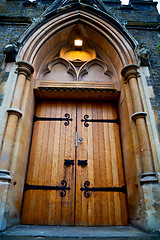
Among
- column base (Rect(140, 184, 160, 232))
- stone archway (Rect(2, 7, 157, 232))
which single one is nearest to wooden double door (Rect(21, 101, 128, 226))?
stone archway (Rect(2, 7, 157, 232))

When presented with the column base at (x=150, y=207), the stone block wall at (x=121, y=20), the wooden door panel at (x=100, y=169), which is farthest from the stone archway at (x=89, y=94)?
the stone block wall at (x=121, y=20)

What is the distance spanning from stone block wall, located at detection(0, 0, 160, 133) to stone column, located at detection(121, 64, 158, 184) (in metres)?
0.40

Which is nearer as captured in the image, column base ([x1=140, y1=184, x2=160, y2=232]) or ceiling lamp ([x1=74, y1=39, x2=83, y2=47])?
column base ([x1=140, y1=184, x2=160, y2=232])

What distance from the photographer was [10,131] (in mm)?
2891

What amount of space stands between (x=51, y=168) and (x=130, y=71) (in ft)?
8.47

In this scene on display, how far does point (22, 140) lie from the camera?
3.14m

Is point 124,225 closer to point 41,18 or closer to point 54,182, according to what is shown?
point 54,182

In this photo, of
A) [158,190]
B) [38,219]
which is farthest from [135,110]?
[38,219]

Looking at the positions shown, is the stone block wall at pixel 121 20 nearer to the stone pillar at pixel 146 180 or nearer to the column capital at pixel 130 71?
the column capital at pixel 130 71

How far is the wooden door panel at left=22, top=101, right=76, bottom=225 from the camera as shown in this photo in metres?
3.06

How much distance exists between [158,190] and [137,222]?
2.14 feet

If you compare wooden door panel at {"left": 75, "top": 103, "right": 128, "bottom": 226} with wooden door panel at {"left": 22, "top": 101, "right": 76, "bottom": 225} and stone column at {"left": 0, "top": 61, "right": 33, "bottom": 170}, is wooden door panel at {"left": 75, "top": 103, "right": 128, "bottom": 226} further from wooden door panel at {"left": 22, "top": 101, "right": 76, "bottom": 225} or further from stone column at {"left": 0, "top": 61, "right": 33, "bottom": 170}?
stone column at {"left": 0, "top": 61, "right": 33, "bottom": 170}

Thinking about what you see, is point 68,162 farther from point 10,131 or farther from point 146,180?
point 146,180

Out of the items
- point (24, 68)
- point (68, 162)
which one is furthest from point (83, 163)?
point (24, 68)
